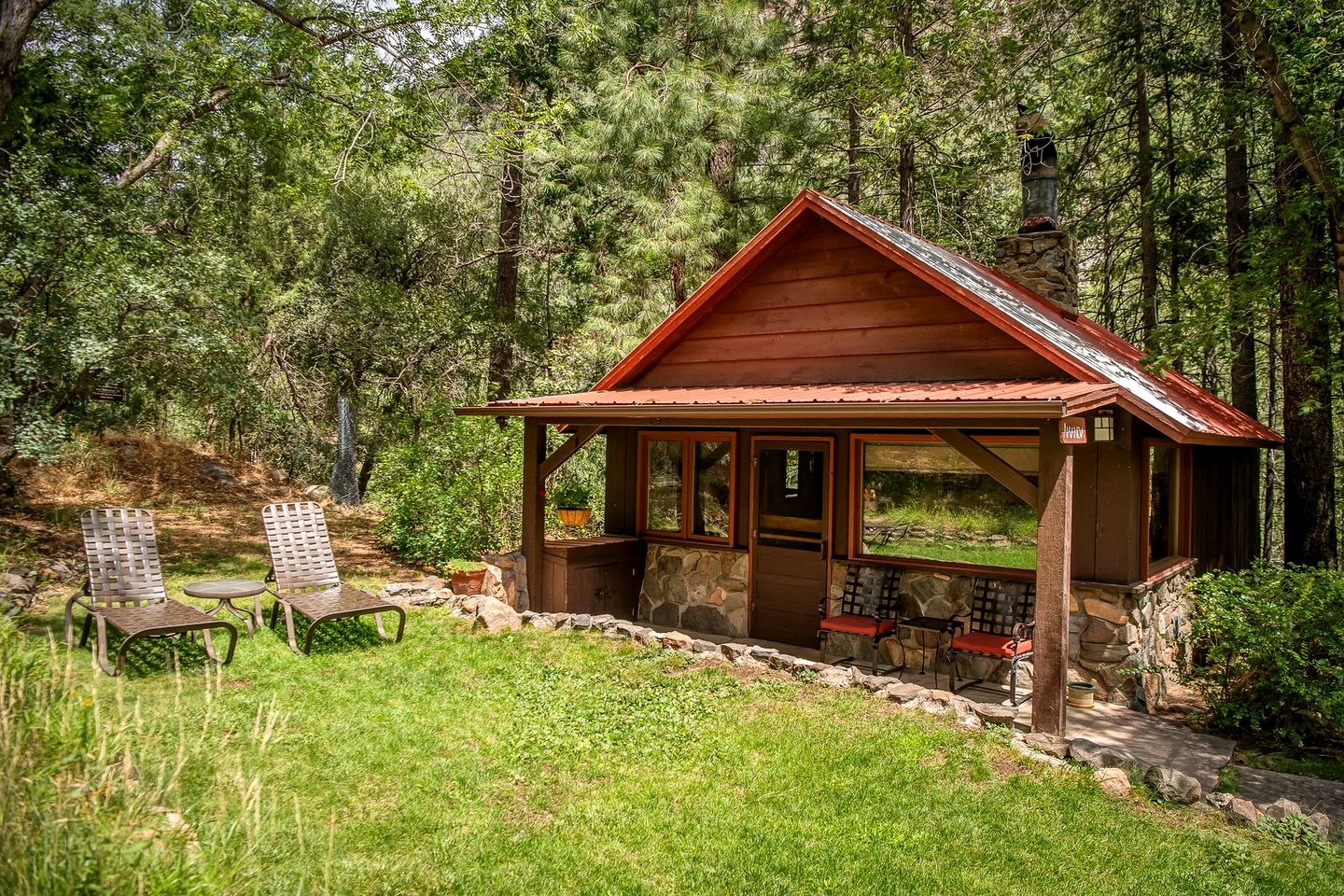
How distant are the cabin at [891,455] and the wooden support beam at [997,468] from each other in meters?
0.02

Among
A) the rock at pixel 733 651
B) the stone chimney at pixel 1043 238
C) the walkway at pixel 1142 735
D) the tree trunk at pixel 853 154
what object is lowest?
the walkway at pixel 1142 735

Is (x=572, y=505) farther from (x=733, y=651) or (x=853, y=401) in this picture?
(x=853, y=401)

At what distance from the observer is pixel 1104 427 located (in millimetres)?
6590

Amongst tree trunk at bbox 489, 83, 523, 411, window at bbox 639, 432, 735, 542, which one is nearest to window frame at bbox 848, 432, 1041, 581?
window at bbox 639, 432, 735, 542

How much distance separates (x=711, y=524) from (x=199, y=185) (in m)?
10.2

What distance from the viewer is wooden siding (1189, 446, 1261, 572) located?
30.3 feet

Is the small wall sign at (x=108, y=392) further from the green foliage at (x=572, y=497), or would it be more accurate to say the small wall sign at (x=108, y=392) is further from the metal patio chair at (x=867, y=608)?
the metal patio chair at (x=867, y=608)

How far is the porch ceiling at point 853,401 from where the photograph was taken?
5.34 m

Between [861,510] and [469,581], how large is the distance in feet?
14.9

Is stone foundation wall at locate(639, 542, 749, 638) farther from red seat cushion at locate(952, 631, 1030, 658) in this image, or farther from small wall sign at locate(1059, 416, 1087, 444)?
small wall sign at locate(1059, 416, 1087, 444)

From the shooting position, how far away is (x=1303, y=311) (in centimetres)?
721

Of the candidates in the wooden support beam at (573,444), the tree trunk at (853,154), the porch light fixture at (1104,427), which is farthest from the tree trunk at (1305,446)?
the wooden support beam at (573,444)

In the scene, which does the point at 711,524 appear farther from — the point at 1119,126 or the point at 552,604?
the point at 1119,126

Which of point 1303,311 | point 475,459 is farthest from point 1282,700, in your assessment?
point 475,459
